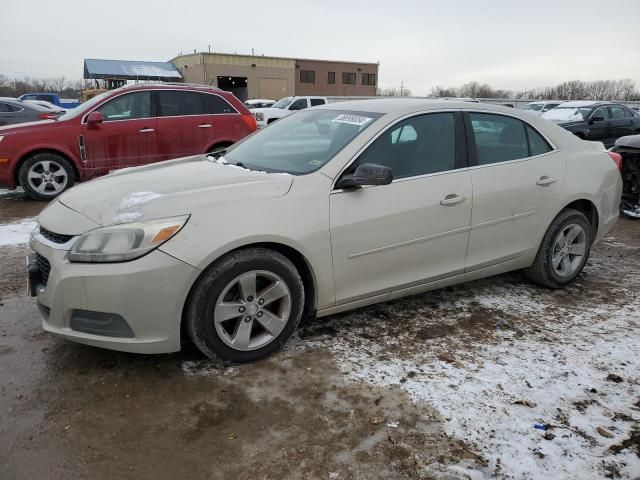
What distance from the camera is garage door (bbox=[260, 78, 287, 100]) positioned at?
56.0 m

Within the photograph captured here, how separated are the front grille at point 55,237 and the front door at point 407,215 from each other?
153 cm

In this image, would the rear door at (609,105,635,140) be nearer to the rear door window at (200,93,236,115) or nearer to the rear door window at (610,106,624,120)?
the rear door window at (610,106,624,120)

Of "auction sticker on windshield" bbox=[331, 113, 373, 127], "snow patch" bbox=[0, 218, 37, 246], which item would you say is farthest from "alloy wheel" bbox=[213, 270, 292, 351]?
"snow patch" bbox=[0, 218, 37, 246]

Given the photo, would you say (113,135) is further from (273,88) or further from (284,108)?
(273,88)

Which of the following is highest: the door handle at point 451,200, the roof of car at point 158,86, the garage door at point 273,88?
the garage door at point 273,88

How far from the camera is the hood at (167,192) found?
Answer: 2.86 metres

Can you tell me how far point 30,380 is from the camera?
2928mm

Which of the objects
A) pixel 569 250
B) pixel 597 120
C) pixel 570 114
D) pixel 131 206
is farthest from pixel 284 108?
pixel 131 206

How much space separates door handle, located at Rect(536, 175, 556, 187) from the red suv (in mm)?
5648

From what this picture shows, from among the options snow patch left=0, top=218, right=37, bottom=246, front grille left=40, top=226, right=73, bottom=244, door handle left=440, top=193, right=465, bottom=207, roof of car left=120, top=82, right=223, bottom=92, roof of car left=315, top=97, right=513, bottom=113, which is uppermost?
roof of car left=120, top=82, right=223, bottom=92

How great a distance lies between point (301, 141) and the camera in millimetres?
3789

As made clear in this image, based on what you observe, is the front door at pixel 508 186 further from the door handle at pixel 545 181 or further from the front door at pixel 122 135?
the front door at pixel 122 135

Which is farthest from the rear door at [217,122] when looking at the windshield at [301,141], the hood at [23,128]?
the windshield at [301,141]

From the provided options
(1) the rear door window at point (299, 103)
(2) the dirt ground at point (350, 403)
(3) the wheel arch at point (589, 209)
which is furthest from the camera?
(1) the rear door window at point (299, 103)
